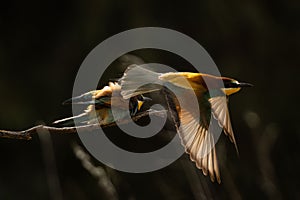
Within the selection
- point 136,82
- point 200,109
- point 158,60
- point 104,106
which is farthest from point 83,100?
point 158,60

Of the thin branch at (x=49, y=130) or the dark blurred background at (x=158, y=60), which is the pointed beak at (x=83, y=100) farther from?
the dark blurred background at (x=158, y=60)

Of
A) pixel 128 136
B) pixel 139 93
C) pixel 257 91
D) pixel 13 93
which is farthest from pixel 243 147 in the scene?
pixel 139 93

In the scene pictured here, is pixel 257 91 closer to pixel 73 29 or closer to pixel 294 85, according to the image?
pixel 294 85

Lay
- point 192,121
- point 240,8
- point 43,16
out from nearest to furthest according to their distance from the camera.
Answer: point 192,121 → point 240,8 → point 43,16

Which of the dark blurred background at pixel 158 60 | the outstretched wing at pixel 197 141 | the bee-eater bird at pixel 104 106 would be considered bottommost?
the outstretched wing at pixel 197 141

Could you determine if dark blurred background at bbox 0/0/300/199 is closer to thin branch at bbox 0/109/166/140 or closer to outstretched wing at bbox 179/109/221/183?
outstretched wing at bbox 179/109/221/183

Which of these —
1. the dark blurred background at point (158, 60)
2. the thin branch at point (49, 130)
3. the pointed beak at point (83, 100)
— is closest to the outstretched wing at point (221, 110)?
the thin branch at point (49, 130)
